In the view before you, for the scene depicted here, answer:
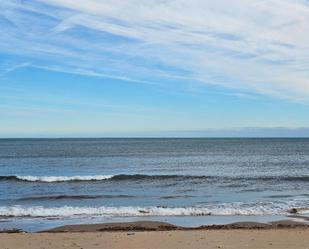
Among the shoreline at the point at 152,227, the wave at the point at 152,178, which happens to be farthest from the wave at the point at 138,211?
the wave at the point at 152,178

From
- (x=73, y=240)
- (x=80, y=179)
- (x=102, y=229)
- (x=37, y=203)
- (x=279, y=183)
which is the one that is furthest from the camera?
(x=80, y=179)

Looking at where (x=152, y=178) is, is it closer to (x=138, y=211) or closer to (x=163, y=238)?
(x=138, y=211)

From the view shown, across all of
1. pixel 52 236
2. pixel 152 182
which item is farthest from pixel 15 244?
pixel 152 182

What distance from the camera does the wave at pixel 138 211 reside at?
60.0 ft

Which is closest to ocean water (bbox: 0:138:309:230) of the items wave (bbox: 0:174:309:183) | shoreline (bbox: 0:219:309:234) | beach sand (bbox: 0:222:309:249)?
wave (bbox: 0:174:309:183)

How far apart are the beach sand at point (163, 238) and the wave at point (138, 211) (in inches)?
134

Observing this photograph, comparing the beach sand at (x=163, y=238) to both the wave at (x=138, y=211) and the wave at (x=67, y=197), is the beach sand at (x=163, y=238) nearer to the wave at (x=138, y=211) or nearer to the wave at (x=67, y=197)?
the wave at (x=138, y=211)

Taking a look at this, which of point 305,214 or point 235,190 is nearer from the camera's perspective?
point 305,214

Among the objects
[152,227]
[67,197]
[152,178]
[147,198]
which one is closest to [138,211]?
[152,227]

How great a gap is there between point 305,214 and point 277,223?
2.74 metres

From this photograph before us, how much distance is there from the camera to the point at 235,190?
A: 26312 mm

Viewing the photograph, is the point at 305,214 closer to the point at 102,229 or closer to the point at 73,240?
the point at 102,229

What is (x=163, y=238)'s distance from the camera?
1216 centimetres

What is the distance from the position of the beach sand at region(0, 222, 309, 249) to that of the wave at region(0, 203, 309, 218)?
3.41m
